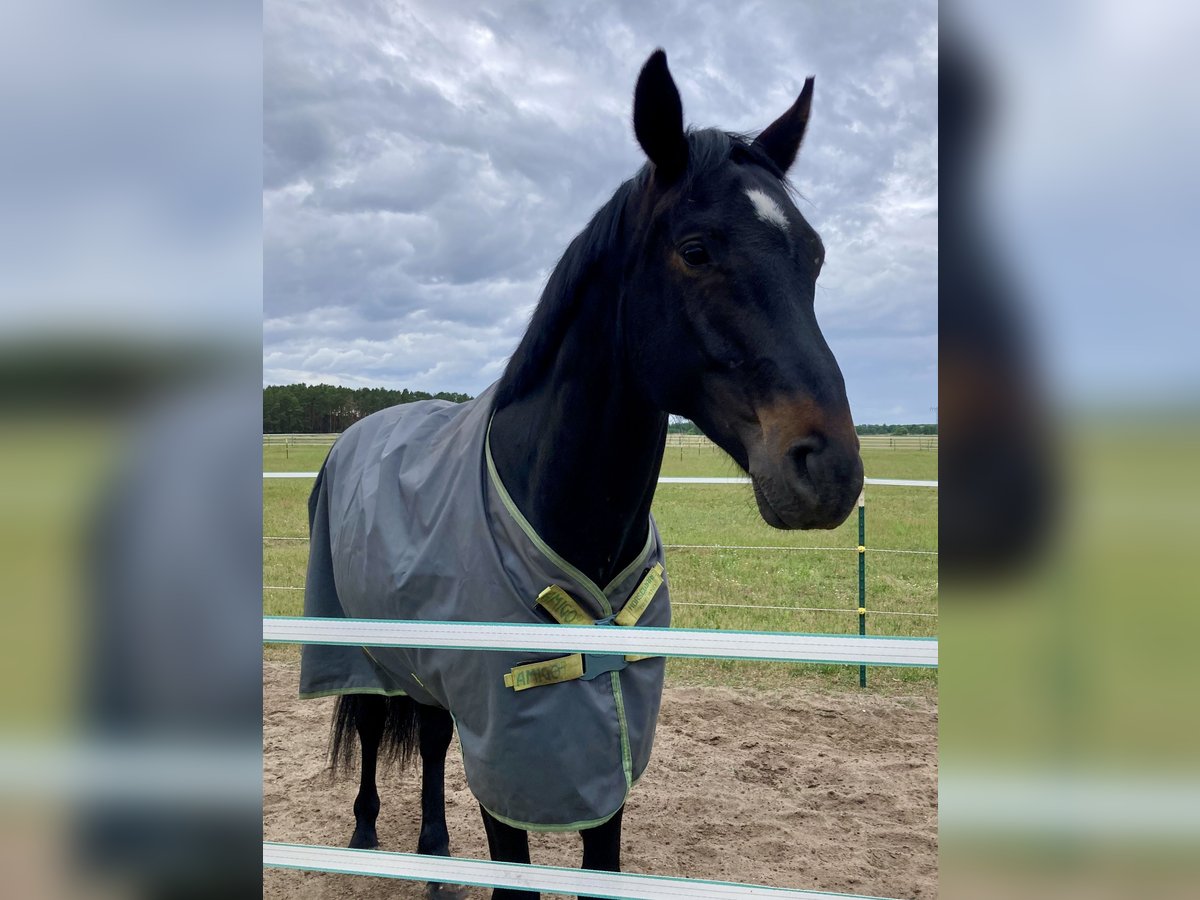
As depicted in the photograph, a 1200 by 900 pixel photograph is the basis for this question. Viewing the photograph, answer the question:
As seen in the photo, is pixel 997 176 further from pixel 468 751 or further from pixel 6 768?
pixel 468 751

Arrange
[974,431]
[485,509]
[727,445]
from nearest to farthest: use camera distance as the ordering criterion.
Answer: [974,431] < [727,445] < [485,509]

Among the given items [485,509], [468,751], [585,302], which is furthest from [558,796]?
[585,302]

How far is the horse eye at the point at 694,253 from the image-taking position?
1374 mm

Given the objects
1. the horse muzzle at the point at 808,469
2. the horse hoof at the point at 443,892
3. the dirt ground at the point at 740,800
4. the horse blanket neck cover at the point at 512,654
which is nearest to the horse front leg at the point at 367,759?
the dirt ground at the point at 740,800

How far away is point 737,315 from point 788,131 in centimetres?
71

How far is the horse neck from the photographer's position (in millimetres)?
1562

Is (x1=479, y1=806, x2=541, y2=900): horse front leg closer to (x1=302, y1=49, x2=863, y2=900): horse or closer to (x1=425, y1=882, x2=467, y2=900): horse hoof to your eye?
(x1=302, y1=49, x2=863, y2=900): horse

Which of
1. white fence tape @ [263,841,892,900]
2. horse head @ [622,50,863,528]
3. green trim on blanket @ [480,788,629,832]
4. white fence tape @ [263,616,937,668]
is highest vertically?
horse head @ [622,50,863,528]

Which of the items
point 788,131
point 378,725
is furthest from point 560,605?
point 378,725

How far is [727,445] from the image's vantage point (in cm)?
139

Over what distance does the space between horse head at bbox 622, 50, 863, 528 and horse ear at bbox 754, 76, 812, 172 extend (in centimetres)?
24

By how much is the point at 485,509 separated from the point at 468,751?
1.69ft

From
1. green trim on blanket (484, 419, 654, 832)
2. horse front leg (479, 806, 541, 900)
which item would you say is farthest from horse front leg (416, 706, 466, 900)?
green trim on blanket (484, 419, 654, 832)

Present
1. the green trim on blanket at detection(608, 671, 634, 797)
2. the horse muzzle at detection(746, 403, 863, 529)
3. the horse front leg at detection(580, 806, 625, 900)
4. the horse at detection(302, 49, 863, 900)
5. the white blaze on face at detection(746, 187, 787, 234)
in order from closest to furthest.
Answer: the horse muzzle at detection(746, 403, 863, 529) → the horse at detection(302, 49, 863, 900) → the white blaze on face at detection(746, 187, 787, 234) → the green trim on blanket at detection(608, 671, 634, 797) → the horse front leg at detection(580, 806, 625, 900)
